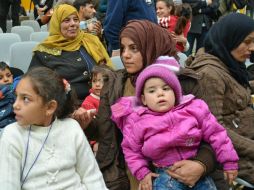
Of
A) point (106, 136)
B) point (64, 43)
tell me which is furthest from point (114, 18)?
point (106, 136)

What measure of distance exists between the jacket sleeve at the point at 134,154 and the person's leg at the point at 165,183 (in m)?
0.06

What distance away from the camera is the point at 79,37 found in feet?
11.7

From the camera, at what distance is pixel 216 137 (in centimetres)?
210

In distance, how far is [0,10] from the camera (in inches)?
302

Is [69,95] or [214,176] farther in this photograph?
[214,176]

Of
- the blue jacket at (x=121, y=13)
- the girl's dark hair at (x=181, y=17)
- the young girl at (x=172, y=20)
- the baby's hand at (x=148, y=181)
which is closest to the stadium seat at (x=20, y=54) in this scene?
the blue jacket at (x=121, y=13)

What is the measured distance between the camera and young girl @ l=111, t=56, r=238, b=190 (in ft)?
6.71

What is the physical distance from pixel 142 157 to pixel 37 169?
1.57 ft

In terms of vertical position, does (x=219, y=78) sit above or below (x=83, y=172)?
above

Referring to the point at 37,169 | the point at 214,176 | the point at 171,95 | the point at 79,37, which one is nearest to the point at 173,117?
the point at 171,95

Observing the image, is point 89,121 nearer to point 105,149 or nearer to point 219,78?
point 105,149

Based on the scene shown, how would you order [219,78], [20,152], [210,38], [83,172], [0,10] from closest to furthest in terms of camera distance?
[20,152] → [83,172] → [219,78] → [210,38] → [0,10]

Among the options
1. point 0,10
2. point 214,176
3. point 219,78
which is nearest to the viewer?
point 214,176

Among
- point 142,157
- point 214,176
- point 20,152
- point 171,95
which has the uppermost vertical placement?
point 171,95
